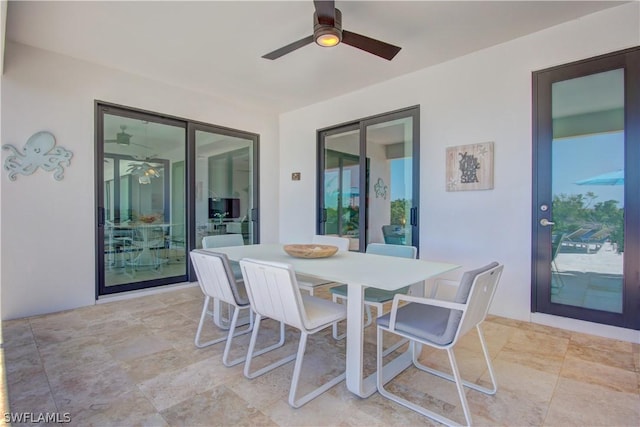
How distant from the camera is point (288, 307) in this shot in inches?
68.4

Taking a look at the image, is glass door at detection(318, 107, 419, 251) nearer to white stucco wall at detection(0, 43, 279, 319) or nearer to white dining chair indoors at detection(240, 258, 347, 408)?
white dining chair indoors at detection(240, 258, 347, 408)

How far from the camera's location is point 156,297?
388cm

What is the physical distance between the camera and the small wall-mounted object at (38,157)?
10.1 feet

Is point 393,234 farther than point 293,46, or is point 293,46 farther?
point 393,234

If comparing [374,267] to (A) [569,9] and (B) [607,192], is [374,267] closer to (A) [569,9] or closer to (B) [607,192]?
(B) [607,192]

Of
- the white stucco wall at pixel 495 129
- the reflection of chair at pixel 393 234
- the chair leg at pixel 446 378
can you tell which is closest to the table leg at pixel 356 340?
the chair leg at pixel 446 378

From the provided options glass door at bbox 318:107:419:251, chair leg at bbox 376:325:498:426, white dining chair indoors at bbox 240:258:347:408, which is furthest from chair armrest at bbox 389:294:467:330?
glass door at bbox 318:107:419:251

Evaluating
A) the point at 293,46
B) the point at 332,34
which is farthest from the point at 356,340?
the point at 293,46

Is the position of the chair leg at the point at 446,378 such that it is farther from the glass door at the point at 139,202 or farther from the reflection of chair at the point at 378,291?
the glass door at the point at 139,202

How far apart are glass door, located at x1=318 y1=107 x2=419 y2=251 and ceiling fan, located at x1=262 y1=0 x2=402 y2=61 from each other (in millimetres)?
1499

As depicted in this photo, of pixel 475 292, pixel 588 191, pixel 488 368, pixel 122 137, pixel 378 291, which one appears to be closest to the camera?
pixel 475 292

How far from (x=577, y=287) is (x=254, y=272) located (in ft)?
9.36

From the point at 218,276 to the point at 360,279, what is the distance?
1001 millimetres

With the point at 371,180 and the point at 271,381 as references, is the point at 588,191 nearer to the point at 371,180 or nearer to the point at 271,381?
the point at 371,180
